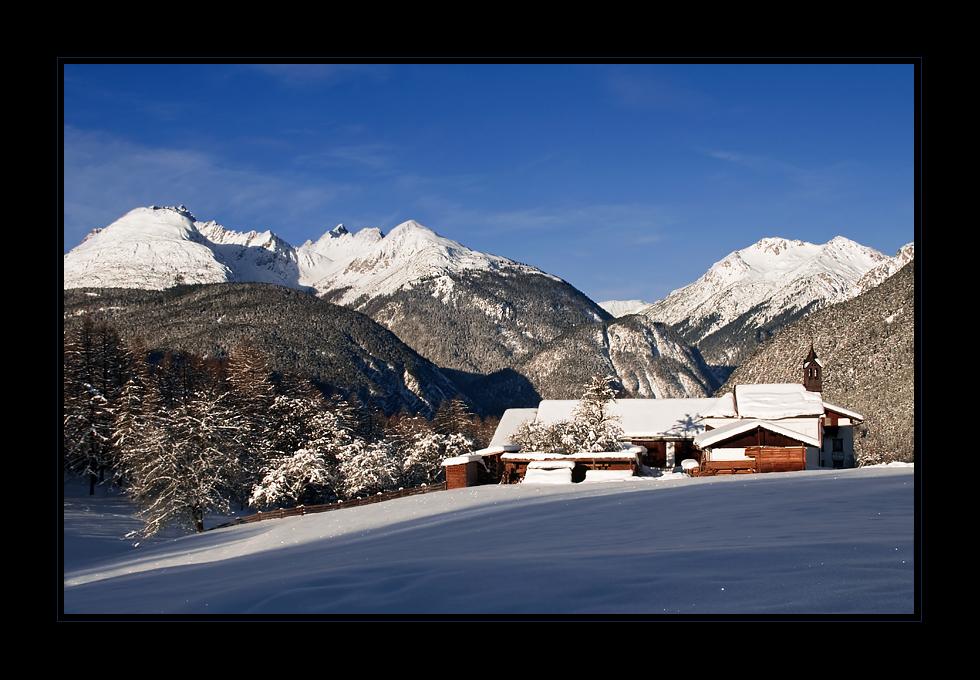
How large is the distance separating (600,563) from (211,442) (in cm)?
3350

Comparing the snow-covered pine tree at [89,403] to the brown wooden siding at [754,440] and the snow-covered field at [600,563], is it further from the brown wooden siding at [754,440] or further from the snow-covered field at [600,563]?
the brown wooden siding at [754,440]

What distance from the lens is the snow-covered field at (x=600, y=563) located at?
655cm

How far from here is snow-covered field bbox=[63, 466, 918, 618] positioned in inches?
258

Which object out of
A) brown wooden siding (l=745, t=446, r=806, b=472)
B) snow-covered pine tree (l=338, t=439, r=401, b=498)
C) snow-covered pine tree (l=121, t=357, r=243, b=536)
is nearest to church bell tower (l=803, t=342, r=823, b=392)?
brown wooden siding (l=745, t=446, r=806, b=472)

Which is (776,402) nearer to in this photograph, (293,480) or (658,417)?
(658,417)

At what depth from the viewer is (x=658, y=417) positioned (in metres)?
48.1

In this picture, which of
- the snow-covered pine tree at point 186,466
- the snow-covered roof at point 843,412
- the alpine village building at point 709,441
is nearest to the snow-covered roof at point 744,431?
the alpine village building at point 709,441

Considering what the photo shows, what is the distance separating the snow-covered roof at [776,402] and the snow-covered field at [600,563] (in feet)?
63.9

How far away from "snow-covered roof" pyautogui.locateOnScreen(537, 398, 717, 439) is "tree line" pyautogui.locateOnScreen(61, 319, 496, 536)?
41.6 ft
